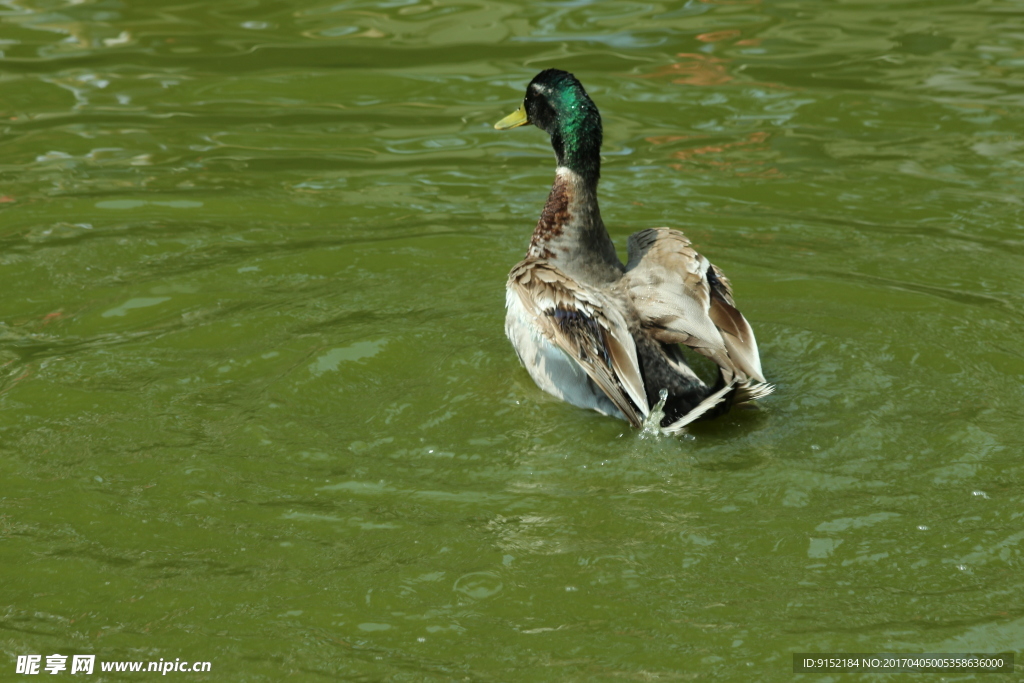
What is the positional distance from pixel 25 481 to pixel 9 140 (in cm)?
573

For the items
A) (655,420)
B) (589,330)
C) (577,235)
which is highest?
(577,235)

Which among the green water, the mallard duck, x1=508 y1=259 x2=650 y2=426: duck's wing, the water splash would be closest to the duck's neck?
the mallard duck

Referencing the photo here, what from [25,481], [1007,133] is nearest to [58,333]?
[25,481]

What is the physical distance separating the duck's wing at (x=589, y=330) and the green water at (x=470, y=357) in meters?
0.30

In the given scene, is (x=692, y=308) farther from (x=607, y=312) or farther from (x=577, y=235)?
(x=577, y=235)

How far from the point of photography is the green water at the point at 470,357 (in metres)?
4.61

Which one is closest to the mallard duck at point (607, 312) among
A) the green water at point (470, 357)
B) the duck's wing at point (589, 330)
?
the duck's wing at point (589, 330)

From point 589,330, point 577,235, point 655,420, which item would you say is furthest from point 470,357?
point 655,420

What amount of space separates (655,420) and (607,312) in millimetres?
603

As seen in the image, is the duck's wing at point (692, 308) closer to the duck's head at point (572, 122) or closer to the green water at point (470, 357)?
the green water at point (470, 357)

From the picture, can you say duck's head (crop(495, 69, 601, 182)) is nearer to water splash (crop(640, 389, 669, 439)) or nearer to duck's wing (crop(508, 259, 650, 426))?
duck's wing (crop(508, 259, 650, 426))

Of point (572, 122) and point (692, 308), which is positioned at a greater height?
point (572, 122)

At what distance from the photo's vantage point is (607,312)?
6.07 metres

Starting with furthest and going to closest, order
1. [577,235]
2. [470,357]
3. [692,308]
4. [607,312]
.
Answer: [470,357] < [577,235] < [692,308] < [607,312]
